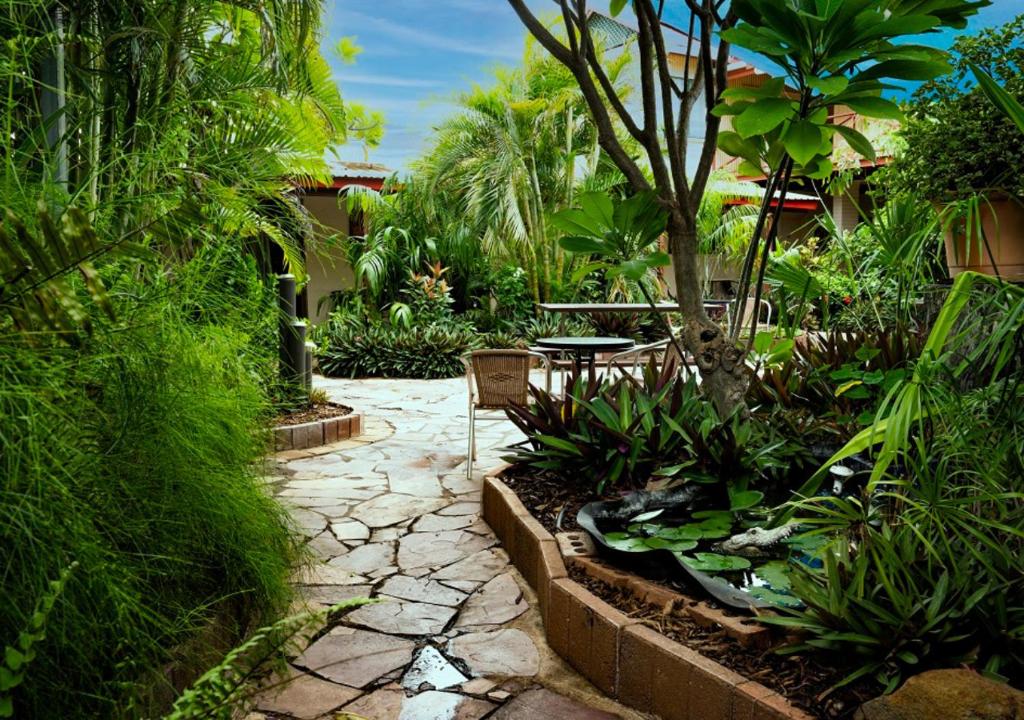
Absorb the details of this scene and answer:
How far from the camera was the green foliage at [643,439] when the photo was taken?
3406 mm

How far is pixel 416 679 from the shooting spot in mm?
2750

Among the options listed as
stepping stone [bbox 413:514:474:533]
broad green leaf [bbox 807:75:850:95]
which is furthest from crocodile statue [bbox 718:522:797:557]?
stepping stone [bbox 413:514:474:533]

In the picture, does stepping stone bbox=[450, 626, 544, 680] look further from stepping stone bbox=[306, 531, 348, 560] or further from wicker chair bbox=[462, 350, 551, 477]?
wicker chair bbox=[462, 350, 551, 477]

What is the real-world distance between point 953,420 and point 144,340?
7.26 ft

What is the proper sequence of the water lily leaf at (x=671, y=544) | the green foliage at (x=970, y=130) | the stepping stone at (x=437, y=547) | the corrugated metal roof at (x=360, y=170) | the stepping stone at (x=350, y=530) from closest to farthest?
1. the water lily leaf at (x=671, y=544)
2. the green foliage at (x=970, y=130)
3. the stepping stone at (x=437, y=547)
4. the stepping stone at (x=350, y=530)
5. the corrugated metal roof at (x=360, y=170)

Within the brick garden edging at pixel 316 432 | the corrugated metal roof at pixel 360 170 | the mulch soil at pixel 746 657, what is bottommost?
the brick garden edging at pixel 316 432

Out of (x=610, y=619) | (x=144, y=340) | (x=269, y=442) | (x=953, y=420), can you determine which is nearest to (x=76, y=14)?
(x=144, y=340)

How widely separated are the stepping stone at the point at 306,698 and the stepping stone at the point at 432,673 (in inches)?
7.1

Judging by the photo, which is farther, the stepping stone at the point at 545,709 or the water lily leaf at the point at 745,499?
the water lily leaf at the point at 745,499

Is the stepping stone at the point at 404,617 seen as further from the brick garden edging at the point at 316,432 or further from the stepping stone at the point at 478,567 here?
the brick garden edging at the point at 316,432

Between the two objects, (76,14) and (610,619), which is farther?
(76,14)

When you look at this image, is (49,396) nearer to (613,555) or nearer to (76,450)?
(76,450)

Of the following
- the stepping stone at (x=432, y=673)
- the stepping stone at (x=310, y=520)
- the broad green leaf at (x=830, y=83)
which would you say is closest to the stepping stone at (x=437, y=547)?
the stepping stone at (x=310, y=520)

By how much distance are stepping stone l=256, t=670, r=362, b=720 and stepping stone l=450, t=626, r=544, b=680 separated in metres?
0.41
